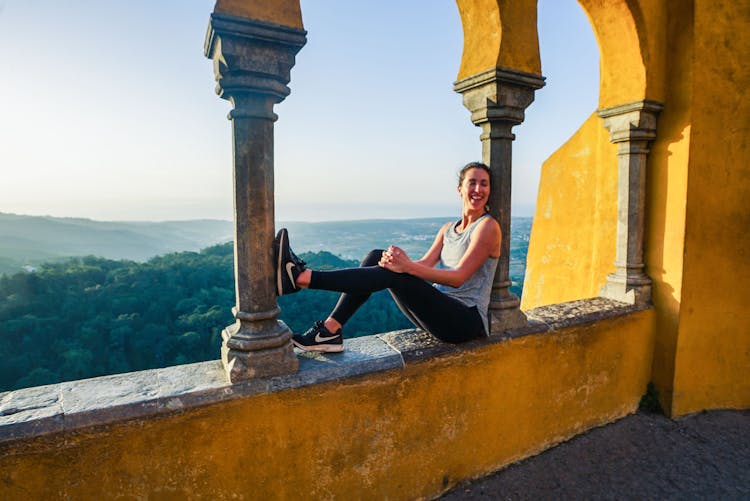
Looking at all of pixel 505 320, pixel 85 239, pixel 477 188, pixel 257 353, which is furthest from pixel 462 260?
pixel 85 239

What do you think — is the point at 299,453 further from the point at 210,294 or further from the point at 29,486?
the point at 210,294

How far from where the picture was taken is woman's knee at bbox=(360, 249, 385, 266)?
240 cm

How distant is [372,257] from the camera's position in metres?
2.41

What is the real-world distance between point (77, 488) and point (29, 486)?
0.46 feet

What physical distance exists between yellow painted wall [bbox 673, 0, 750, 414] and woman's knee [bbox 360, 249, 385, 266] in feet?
8.15

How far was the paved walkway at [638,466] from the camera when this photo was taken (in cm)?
262

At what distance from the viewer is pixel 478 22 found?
9.02ft

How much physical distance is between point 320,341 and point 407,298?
1.59 ft

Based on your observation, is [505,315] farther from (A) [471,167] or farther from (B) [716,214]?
(B) [716,214]

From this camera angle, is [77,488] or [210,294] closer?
[77,488]

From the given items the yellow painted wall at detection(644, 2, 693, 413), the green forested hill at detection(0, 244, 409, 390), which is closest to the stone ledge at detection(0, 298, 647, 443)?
the yellow painted wall at detection(644, 2, 693, 413)

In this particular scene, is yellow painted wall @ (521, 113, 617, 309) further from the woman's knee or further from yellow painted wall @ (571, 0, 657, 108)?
the woman's knee

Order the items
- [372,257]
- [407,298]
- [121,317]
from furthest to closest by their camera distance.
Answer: [121,317] < [372,257] < [407,298]

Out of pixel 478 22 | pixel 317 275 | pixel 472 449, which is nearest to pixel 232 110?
pixel 317 275
